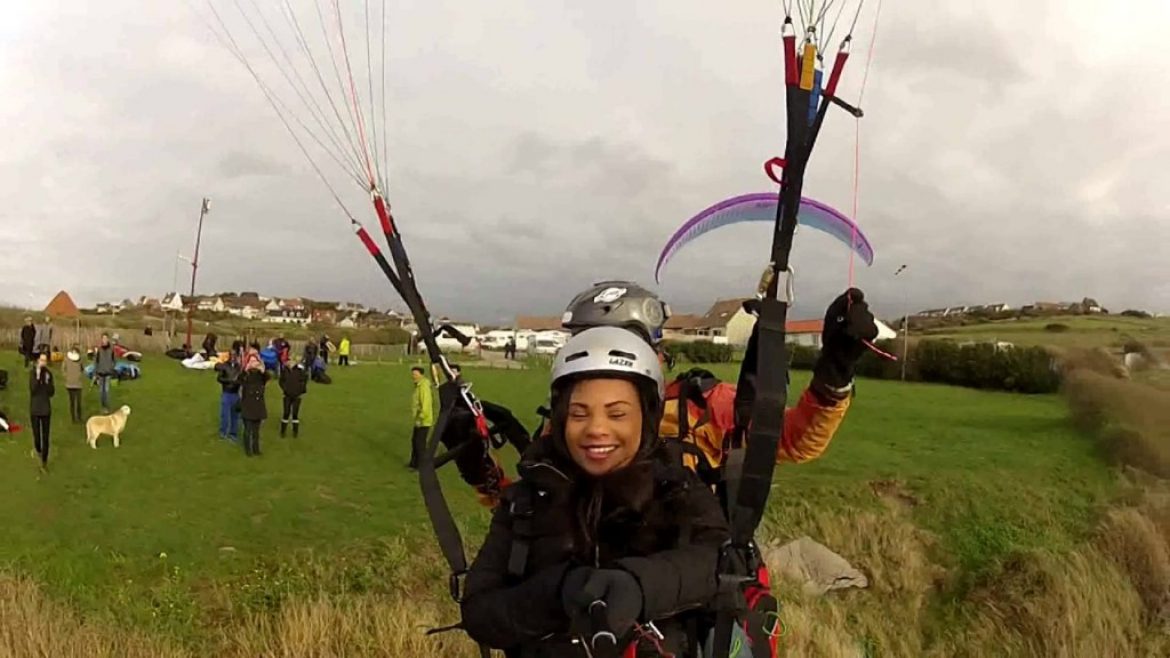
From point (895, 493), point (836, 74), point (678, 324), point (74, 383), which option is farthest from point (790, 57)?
point (74, 383)

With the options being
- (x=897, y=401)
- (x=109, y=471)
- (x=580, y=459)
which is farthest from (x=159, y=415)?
(x=897, y=401)

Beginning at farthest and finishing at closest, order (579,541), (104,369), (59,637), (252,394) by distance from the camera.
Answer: (104,369)
(252,394)
(59,637)
(579,541)

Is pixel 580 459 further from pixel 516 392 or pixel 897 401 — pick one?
pixel 897 401

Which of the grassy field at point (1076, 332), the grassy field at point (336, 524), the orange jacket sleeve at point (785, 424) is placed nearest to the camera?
the orange jacket sleeve at point (785, 424)

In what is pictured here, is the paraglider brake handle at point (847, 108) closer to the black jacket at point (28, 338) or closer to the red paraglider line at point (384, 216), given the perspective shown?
the red paraglider line at point (384, 216)

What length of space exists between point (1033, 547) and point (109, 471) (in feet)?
42.0

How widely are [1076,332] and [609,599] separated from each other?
189 feet

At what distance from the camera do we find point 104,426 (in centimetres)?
1390

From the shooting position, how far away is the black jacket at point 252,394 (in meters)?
13.3

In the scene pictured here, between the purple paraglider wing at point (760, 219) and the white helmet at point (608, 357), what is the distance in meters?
0.75

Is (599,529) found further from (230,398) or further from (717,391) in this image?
(230,398)

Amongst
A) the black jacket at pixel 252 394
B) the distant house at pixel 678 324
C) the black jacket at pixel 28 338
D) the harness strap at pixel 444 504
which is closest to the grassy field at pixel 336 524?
the black jacket at pixel 252 394

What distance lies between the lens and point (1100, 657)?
25.5 ft

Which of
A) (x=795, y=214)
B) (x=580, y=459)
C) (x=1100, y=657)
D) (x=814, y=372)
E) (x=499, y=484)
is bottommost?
(x=1100, y=657)
